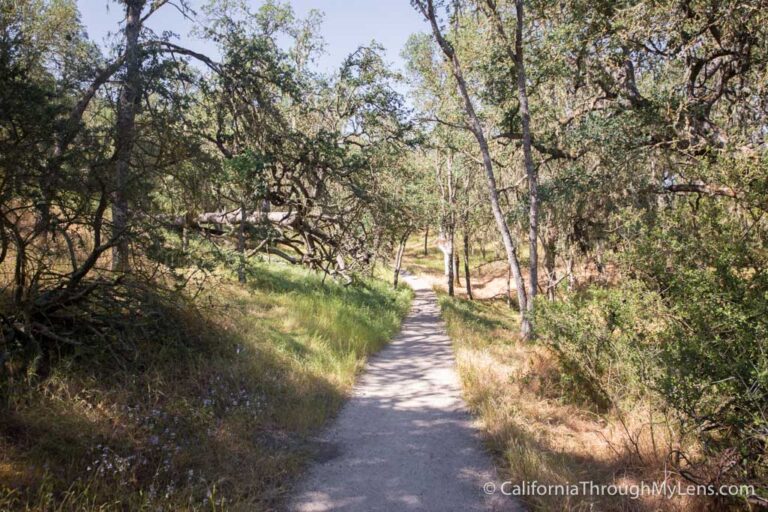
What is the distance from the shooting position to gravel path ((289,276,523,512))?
3914 mm

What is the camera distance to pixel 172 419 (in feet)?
14.8

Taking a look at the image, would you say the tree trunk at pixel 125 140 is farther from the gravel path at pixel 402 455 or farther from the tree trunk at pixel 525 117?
the tree trunk at pixel 525 117

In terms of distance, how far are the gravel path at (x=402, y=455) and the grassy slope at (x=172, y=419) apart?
352mm

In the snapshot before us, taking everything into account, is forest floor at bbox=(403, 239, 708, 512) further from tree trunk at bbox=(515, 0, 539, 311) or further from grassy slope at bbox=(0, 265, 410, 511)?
tree trunk at bbox=(515, 0, 539, 311)

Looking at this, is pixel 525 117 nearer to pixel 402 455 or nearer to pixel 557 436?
pixel 557 436

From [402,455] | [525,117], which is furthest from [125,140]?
[525,117]

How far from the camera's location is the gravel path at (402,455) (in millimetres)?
3914

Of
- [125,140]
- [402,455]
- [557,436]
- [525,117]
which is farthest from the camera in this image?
[525,117]

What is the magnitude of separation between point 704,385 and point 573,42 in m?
7.75

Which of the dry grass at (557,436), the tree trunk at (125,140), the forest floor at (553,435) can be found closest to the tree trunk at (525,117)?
the forest floor at (553,435)

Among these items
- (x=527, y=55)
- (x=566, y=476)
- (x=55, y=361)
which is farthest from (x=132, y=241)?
(x=527, y=55)

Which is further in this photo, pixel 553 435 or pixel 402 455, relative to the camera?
pixel 553 435

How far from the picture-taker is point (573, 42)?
351 inches

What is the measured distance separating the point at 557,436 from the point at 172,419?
14.9 ft
